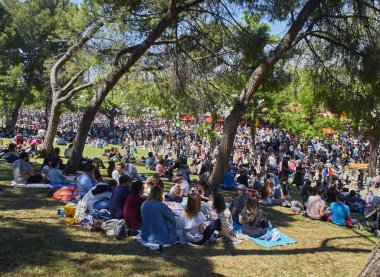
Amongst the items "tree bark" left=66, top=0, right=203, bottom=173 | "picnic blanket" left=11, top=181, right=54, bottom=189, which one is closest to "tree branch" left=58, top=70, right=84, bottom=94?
"tree bark" left=66, top=0, right=203, bottom=173

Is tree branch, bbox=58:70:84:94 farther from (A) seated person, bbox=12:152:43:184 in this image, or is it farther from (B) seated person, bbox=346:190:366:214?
(B) seated person, bbox=346:190:366:214

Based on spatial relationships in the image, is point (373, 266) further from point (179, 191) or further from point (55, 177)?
point (55, 177)

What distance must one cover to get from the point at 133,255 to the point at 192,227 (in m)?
1.19

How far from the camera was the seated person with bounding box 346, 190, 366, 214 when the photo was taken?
11625mm

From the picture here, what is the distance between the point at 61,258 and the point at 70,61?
1123 centimetres

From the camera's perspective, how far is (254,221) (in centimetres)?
671

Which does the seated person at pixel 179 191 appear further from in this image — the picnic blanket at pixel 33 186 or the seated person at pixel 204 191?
the picnic blanket at pixel 33 186

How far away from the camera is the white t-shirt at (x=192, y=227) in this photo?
597 centimetres

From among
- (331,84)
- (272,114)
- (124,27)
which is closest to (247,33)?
(331,84)

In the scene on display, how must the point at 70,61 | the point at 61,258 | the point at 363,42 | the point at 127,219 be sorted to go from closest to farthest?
the point at 61,258
the point at 127,219
the point at 363,42
the point at 70,61

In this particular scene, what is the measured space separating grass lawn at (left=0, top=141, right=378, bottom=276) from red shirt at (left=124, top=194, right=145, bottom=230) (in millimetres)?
413

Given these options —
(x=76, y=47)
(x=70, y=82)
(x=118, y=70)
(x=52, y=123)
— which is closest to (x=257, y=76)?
A: (x=118, y=70)

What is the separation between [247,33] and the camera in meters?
9.48

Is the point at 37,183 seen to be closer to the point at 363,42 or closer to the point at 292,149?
the point at 363,42
